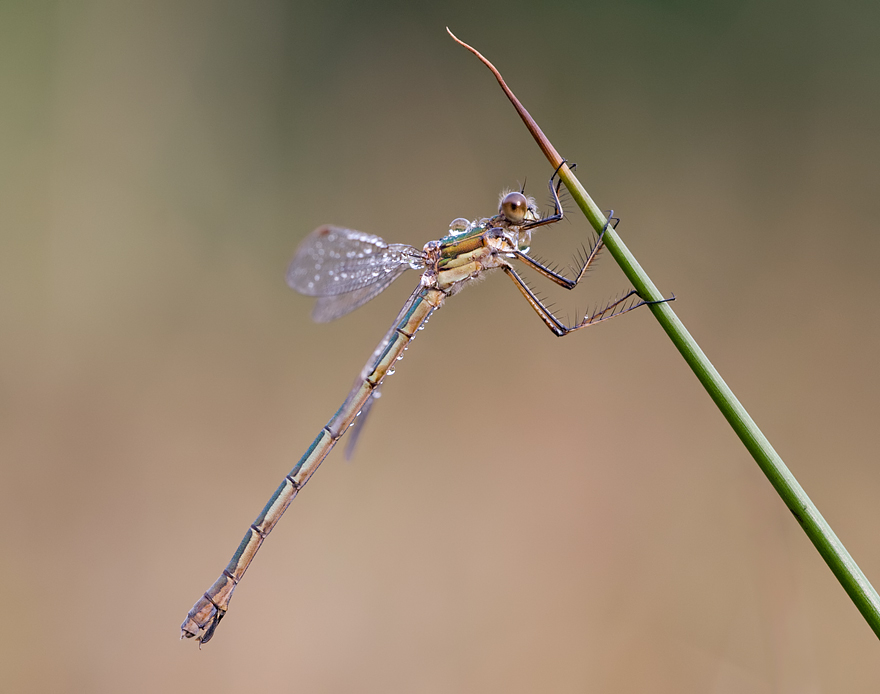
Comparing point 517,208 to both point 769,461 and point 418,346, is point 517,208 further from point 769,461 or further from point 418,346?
point 418,346

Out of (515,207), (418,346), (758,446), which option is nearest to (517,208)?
(515,207)

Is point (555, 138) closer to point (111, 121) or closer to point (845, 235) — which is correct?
point (845, 235)

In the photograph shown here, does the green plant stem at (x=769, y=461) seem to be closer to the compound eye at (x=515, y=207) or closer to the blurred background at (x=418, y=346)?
the compound eye at (x=515, y=207)

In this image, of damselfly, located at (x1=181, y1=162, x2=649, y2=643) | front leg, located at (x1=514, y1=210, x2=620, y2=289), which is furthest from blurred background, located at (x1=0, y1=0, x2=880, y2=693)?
front leg, located at (x1=514, y1=210, x2=620, y2=289)

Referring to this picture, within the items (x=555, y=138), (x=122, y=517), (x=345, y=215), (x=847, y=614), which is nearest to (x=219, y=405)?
(x=122, y=517)

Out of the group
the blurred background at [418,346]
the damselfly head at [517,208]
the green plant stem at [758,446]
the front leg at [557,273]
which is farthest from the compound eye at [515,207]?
the blurred background at [418,346]

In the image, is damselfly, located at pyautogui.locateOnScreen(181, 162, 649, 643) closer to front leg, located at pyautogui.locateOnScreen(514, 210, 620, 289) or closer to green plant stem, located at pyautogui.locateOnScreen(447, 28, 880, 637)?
front leg, located at pyautogui.locateOnScreen(514, 210, 620, 289)
